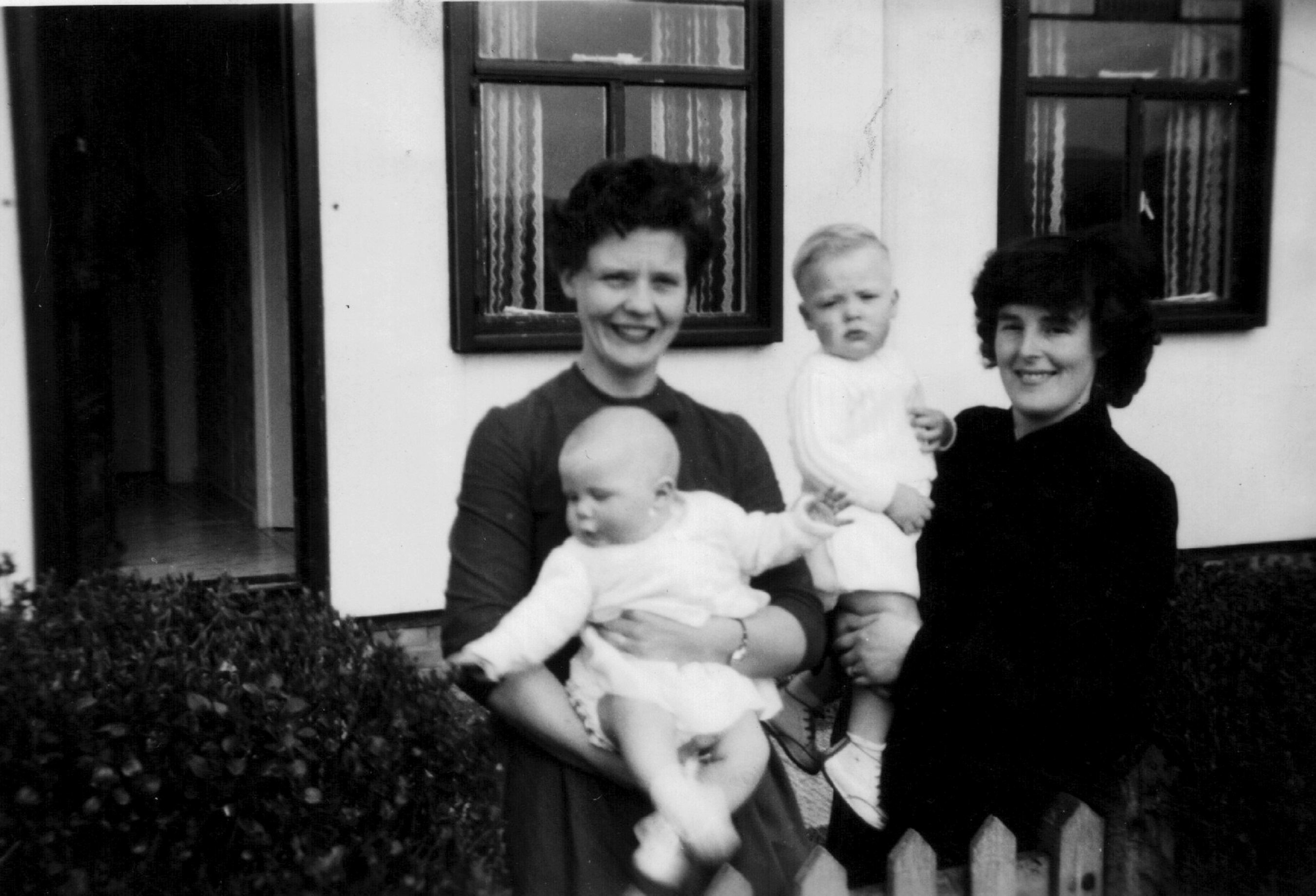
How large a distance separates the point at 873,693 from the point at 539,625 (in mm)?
686

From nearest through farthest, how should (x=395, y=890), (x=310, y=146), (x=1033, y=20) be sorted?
1. (x=395, y=890)
2. (x=310, y=146)
3. (x=1033, y=20)

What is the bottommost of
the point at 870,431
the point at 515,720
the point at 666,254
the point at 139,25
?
the point at 515,720

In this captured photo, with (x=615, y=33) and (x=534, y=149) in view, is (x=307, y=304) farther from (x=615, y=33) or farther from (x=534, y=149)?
(x=615, y=33)

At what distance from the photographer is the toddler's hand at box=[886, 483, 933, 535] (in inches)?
77.7

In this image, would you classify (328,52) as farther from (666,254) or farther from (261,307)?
(261,307)

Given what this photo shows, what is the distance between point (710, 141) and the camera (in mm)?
3895

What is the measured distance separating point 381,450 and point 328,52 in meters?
1.26


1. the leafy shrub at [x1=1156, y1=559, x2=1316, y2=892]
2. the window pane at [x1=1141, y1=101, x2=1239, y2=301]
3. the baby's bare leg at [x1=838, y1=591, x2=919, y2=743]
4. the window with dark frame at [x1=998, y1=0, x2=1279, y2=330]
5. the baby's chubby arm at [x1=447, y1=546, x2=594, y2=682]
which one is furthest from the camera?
the window pane at [x1=1141, y1=101, x2=1239, y2=301]

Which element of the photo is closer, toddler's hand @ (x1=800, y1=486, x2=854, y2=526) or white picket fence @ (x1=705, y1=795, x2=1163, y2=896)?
toddler's hand @ (x1=800, y1=486, x2=854, y2=526)

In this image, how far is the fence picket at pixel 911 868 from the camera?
2.07 m

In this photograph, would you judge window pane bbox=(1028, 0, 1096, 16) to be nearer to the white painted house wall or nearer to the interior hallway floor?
the white painted house wall

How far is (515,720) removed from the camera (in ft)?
5.62

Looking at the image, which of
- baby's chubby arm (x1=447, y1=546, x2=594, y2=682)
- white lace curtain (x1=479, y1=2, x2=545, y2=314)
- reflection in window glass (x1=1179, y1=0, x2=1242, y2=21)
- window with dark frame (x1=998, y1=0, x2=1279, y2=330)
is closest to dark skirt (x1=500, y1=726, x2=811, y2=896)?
baby's chubby arm (x1=447, y1=546, x2=594, y2=682)

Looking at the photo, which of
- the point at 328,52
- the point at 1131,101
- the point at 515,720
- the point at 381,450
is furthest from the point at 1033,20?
the point at 515,720
